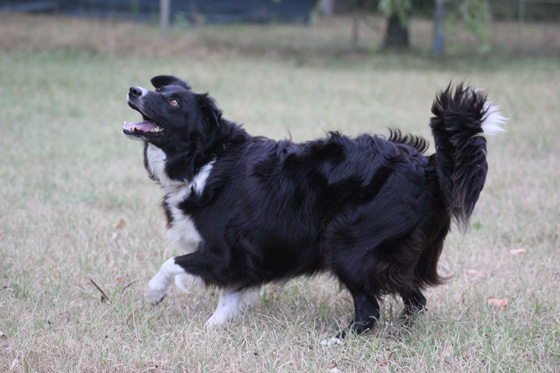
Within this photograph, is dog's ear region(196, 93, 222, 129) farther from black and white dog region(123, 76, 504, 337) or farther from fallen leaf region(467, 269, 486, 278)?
fallen leaf region(467, 269, 486, 278)

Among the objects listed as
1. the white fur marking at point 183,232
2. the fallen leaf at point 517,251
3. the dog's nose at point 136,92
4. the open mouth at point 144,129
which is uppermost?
the dog's nose at point 136,92

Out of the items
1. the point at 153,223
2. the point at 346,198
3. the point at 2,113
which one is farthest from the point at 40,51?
the point at 346,198

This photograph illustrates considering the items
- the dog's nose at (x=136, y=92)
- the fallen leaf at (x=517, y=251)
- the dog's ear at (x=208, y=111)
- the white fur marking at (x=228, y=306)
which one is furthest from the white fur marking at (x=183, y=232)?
the fallen leaf at (x=517, y=251)

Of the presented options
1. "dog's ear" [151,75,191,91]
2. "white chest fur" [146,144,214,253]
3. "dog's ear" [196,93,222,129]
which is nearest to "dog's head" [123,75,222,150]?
"dog's ear" [196,93,222,129]

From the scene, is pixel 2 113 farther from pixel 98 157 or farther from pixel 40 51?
pixel 40 51

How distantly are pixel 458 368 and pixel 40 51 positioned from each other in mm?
15892

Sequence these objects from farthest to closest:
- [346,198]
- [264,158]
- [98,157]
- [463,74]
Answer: [463,74]
[98,157]
[264,158]
[346,198]

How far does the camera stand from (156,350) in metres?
3.38

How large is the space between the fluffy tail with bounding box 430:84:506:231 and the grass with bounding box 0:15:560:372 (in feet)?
2.64

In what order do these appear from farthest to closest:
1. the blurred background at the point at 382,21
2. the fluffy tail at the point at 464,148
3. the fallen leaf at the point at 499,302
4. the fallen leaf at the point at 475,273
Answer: the blurred background at the point at 382,21
the fallen leaf at the point at 475,273
the fallen leaf at the point at 499,302
the fluffy tail at the point at 464,148

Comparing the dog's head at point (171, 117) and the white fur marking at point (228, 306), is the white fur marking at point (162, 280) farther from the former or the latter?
the dog's head at point (171, 117)

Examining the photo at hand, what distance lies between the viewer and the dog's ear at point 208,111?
12.6 ft

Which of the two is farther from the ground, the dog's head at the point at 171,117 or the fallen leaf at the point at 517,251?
the dog's head at the point at 171,117

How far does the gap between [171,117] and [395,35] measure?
17914 millimetres
